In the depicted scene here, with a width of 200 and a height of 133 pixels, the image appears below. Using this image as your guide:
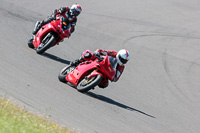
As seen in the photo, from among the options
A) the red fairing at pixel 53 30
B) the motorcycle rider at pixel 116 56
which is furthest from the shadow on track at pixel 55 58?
the motorcycle rider at pixel 116 56

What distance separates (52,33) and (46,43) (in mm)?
368

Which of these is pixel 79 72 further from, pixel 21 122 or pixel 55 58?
pixel 21 122

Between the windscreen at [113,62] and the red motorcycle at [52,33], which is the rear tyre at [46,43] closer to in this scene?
the red motorcycle at [52,33]

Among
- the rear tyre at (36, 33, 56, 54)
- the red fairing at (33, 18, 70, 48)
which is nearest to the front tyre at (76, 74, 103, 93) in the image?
the rear tyre at (36, 33, 56, 54)

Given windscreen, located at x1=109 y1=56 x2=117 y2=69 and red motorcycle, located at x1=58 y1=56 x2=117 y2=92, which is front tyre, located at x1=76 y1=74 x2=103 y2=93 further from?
windscreen, located at x1=109 y1=56 x2=117 y2=69

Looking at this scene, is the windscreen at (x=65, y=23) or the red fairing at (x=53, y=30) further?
the windscreen at (x=65, y=23)

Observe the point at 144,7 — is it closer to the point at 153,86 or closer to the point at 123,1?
the point at 123,1

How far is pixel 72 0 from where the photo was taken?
2386cm

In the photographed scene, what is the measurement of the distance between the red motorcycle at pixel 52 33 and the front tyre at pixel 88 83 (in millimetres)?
2952

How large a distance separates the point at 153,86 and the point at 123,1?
39.3 feet

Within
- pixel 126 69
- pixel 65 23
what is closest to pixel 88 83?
pixel 65 23

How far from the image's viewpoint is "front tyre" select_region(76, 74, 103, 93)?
10.2m

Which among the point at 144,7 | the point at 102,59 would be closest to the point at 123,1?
the point at 144,7

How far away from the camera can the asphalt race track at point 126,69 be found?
9.07m
